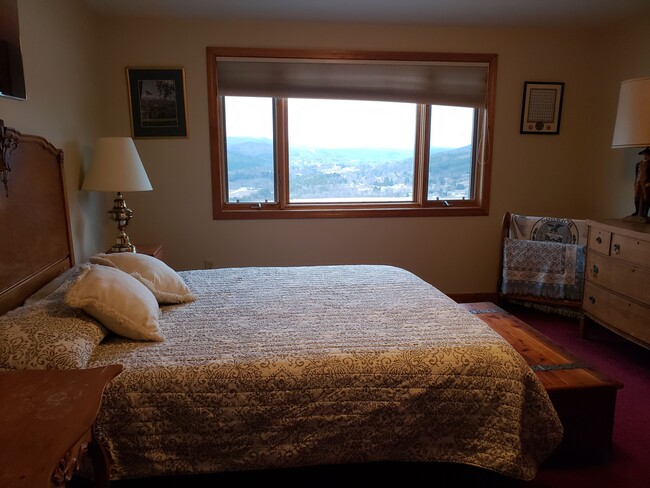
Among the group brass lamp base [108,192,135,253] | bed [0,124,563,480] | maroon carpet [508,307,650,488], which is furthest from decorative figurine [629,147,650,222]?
brass lamp base [108,192,135,253]

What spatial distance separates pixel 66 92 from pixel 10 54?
81 centimetres

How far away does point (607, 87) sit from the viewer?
3748 millimetres

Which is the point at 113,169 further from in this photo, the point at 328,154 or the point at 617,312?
the point at 617,312

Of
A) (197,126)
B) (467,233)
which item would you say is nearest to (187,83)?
(197,126)

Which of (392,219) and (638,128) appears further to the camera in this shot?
(392,219)

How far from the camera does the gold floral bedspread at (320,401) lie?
58.6 inches

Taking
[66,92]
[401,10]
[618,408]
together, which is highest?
[401,10]

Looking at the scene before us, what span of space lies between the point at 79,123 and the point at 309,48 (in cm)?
174

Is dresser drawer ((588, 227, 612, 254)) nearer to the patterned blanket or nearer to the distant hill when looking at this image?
the patterned blanket

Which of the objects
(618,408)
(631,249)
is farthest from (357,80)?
(618,408)

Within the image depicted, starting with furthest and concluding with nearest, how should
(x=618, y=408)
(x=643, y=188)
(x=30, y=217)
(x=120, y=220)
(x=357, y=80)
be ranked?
(x=357, y=80) < (x=120, y=220) < (x=643, y=188) < (x=618, y=408) < (x=30, y=217)

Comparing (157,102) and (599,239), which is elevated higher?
(157,102)

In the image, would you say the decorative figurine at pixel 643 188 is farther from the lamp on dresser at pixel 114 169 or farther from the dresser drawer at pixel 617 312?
the lamp on dresser at pixel 114 169

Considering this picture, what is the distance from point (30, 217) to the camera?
2.16 meters
